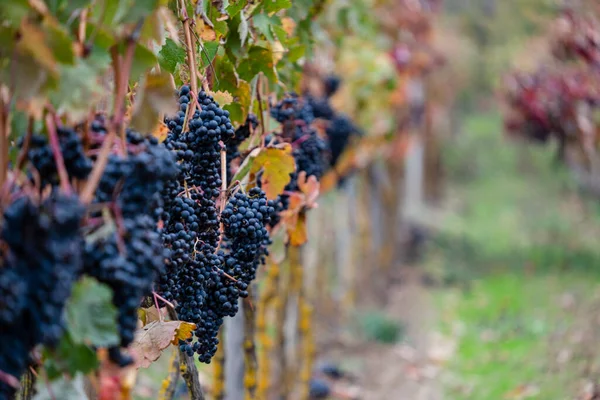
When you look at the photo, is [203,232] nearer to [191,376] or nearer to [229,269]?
[229,269]

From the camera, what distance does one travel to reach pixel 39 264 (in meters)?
1.16

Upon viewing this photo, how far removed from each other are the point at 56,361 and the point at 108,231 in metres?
0.27

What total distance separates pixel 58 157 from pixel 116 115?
14 centimetres

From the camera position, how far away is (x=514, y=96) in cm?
876

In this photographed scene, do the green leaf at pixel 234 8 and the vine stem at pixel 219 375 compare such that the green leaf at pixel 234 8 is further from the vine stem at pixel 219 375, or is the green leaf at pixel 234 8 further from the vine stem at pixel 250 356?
the vine stem at pixel 219 375

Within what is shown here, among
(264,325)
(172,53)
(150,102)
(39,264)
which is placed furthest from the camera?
(264,325)

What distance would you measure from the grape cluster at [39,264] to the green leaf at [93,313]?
0.05 metres

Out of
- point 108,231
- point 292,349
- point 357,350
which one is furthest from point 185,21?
point 357,350

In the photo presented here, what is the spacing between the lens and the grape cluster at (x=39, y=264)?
3.78 ft

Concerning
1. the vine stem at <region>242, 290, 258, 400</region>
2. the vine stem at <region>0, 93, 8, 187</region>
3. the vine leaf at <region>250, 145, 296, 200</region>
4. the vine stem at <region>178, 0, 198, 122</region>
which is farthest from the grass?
the vine stem at <region>0, 93, 8, 187</region>

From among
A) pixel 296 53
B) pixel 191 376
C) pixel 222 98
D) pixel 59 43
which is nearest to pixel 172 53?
pixel 222 98

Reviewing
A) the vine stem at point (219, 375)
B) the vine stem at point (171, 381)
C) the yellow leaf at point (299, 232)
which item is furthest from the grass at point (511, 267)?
the vine stem at point (171, 381)

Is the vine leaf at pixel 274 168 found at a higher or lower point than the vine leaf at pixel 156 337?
higher

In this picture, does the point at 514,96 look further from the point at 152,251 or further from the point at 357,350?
the point at 152,251
